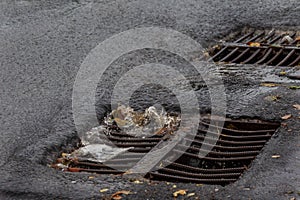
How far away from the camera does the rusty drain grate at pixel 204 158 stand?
3924 millimetres

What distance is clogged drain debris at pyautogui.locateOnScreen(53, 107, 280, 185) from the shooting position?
397 cm

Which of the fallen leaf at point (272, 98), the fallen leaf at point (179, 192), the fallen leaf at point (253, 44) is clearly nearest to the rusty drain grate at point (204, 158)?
the fallen leaf at point (179, 192)

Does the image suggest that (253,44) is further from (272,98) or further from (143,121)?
(143,121)

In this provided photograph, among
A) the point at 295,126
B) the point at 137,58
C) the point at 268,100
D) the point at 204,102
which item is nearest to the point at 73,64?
the point at 137,58

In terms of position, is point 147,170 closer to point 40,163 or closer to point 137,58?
point 40,163

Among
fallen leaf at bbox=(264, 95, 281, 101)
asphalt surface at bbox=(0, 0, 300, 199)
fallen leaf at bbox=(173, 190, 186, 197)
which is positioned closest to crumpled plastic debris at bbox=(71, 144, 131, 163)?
asphalt surface at bbox=(0, 0, 300, 199)

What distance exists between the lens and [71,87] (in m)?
5.25

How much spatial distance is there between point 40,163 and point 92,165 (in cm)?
32

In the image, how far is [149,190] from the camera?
3.69 meters

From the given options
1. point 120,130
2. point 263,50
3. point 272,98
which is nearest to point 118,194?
point 120,130

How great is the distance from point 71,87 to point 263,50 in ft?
5.70

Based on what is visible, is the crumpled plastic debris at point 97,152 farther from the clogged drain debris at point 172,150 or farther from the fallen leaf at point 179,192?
the fallen leaf at point 179,192

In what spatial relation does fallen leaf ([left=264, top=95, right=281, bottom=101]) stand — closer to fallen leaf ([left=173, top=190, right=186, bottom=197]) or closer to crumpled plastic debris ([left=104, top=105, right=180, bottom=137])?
crumpled plastic debris ([left=104, top=105, right=180, bottom=137])

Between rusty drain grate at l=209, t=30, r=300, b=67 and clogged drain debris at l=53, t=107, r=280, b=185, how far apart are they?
1.21 meters
